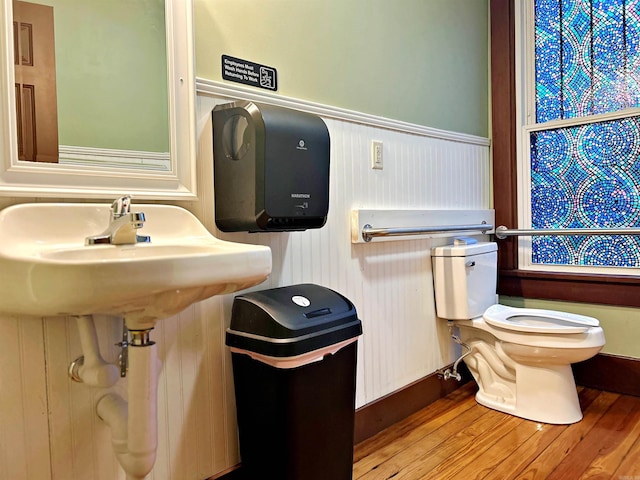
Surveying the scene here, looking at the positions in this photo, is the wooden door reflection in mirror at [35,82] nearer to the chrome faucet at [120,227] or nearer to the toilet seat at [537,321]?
the chrome faucet at [120,227]

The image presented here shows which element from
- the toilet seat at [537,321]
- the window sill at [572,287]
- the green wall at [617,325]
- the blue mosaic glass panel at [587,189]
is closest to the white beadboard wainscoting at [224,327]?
the toilet seat at [537,321]

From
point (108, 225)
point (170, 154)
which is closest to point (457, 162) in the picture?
point (170, 154)

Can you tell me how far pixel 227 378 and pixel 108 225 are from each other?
1.91 ft

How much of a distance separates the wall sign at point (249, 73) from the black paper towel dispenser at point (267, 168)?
146 millimetres

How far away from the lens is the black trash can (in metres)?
1.24

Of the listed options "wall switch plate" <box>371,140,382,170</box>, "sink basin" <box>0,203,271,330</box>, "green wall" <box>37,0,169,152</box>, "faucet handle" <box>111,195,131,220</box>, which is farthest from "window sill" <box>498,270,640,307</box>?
"faucet handle" <box>111,195,131,220</box>

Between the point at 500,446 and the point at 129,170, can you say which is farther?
the point at 500,446

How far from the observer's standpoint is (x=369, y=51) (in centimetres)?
186

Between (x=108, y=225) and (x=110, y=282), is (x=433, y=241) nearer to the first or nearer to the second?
(x=108, y=225)

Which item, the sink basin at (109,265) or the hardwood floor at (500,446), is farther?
the hardwood floor at (500,446)

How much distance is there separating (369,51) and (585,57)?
1226 millimetres

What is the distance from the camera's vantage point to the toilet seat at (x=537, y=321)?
1.87m

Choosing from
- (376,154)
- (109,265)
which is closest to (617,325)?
(376,154)

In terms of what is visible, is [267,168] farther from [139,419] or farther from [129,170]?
[139,419]
